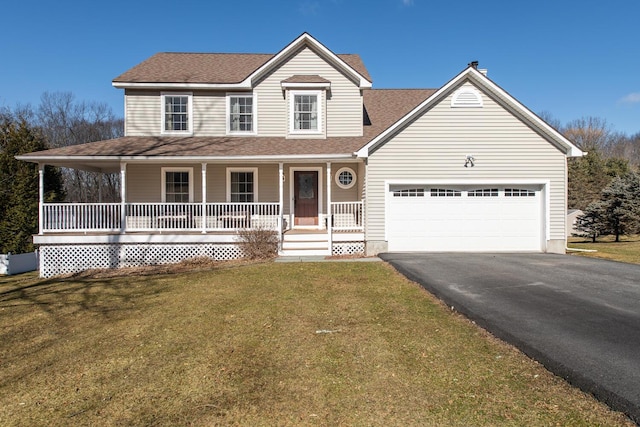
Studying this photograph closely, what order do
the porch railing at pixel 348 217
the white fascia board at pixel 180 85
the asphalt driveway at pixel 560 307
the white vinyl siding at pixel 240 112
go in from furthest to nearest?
1. the white vinyl siding at pixel 240 112
2. the white fascia board at pixel 180 85
3. the porch railing at pixel 348 217
4. the asphalt driveway at pixel 560 307

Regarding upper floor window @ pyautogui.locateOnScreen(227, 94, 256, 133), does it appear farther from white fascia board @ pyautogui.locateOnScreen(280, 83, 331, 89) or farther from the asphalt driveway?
the asphalt driveway

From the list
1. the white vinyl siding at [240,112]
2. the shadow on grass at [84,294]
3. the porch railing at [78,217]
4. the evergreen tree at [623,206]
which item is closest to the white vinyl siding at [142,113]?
the white vinyl siding at [240,112]

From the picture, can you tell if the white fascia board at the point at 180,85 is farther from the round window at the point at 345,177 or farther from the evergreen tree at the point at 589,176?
the evergreen tree at the point at 589,176

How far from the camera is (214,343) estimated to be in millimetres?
5477

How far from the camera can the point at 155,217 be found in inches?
538

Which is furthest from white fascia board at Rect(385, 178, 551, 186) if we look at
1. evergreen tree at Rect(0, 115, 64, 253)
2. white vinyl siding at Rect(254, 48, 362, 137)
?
evergreen tree at Rect(0, 115, 64, 253)

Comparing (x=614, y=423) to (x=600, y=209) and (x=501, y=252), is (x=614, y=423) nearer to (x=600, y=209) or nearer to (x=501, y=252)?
(x=501, y=252)

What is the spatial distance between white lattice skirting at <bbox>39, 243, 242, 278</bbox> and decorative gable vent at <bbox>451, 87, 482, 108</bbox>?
28.5 ft

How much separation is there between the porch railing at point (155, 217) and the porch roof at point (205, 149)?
5.05 feet

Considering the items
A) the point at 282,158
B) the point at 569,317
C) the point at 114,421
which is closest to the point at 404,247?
the point at 282,158

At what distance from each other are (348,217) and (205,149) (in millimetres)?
5506

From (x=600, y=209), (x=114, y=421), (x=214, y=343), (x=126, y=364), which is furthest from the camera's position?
(x=600, y=209)

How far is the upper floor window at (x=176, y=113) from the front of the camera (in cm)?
1585

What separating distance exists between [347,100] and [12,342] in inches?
509
